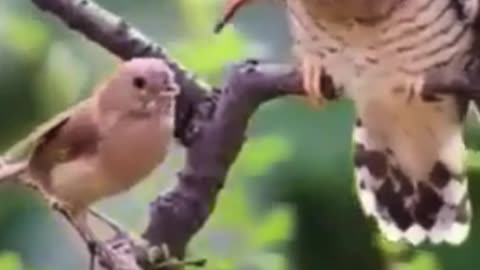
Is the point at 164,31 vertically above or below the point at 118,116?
above

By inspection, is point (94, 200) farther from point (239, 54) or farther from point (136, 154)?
point (239, 54)

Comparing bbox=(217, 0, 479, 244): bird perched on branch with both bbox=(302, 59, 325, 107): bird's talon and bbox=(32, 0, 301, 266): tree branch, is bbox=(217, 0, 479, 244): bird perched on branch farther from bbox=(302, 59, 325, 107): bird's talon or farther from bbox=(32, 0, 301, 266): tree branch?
bbox=(32, 0, 301, 266): tree branch

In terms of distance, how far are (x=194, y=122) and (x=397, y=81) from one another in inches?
9.7

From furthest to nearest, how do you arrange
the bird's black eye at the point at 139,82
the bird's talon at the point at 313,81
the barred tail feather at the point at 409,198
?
1. the barred tail feather at the point at 409,198
2. the bird's talon at the point at 313,81
3. the bird's black eye at the point at 139,82

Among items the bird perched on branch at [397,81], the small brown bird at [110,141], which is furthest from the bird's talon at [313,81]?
the small brown bird at [110,141]

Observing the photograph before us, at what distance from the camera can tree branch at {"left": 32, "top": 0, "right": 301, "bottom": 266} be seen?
58 centimetres

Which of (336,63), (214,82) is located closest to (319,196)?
(336,63)

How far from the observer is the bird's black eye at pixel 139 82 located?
1.66 feet

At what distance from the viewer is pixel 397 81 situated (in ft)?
2.70

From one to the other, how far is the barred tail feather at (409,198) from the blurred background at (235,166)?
23 millimetres

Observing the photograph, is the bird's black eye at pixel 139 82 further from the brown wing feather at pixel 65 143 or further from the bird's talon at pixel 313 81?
the bird's talon at pixel 313 81

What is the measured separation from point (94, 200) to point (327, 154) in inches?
23.5

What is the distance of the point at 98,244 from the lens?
0.53 m

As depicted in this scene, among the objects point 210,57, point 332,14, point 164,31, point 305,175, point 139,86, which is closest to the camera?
point 139,86
